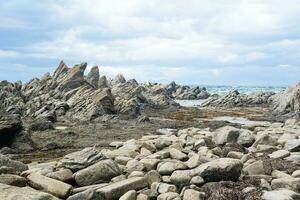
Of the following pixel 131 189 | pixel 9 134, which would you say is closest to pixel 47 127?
pixel 9 134

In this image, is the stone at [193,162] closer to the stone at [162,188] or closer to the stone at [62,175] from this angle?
the stone at [162,188]

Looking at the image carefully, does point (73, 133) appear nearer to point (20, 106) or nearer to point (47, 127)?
point (47, 127)

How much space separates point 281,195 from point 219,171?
224cm

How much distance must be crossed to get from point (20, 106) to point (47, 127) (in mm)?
23114

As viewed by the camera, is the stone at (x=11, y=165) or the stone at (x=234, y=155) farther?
the stone at (x=234, y=155)

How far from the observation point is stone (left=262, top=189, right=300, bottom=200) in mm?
11438

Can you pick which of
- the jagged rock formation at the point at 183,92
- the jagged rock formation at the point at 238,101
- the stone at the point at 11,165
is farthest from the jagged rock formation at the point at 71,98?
the jagged rock formation at the point at 183,92

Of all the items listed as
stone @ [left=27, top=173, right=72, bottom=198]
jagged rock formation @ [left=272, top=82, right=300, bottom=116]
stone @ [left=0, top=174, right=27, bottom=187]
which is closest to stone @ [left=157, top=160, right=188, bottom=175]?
stone @ [left=27, top=173, right=72, bottom=198]

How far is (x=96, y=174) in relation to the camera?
14031 millimetres

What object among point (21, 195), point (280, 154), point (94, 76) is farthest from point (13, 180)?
point (94, 76)

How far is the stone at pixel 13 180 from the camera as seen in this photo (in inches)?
506

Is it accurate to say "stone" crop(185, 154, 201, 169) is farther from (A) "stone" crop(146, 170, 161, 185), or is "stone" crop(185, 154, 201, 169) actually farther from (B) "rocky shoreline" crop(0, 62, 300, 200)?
(A) "stone" crop(146, 170, 161, 185)

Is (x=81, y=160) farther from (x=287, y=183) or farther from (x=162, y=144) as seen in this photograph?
(x=287, y=183)

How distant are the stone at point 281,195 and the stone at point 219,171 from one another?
5.15 feet
